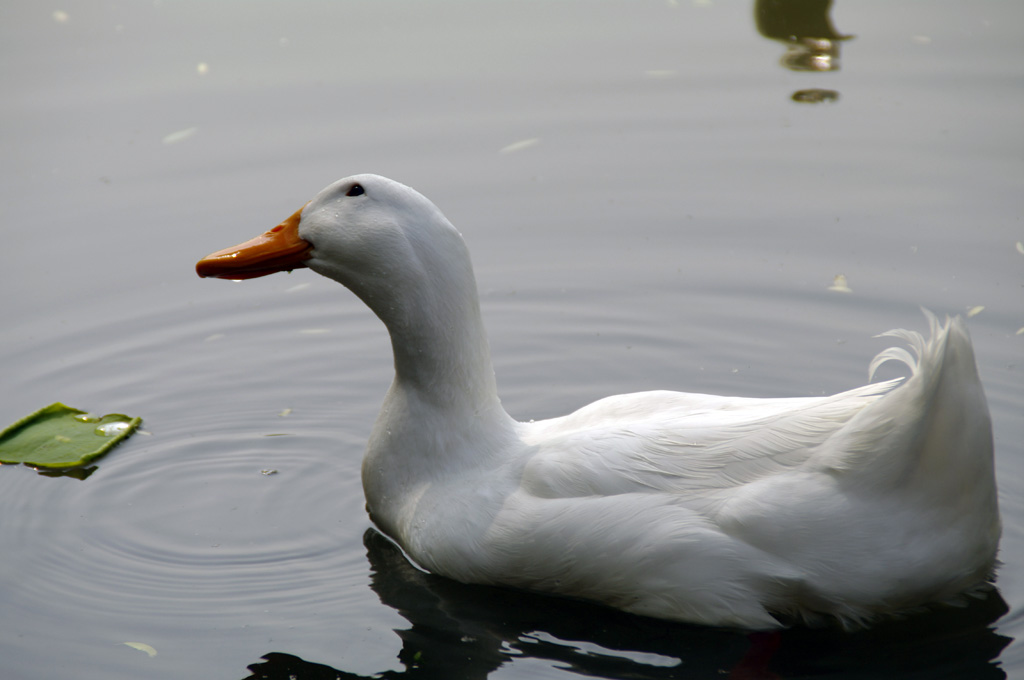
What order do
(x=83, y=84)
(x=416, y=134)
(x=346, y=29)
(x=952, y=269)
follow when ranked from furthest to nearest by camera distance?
1. (x=346, y=29)
2. (x=83, y=84)
3. (x=416, y=134)
4. (x=952, y=269)

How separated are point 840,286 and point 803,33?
4.48m

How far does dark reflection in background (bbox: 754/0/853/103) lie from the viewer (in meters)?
9.98

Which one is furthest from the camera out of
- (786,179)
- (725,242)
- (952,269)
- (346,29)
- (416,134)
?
(346,29)

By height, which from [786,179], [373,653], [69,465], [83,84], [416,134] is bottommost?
[373,653]

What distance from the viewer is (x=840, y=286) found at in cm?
686

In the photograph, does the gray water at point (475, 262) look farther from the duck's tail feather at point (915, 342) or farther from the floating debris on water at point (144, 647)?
the duck's tail feather at point (915, 342)

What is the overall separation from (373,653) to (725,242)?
4070 mm

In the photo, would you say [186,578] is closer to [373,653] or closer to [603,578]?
[373,653]

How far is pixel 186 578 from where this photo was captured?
4.78 meters

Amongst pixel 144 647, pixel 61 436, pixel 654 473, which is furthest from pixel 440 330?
pixel 61 436

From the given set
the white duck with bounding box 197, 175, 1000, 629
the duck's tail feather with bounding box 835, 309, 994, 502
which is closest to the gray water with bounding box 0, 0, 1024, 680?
the white duck with bounding box 197, 175, 1000, 629

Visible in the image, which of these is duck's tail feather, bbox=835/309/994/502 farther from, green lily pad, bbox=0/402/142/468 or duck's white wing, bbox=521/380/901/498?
green lily pad, bbox=0/402/142/468

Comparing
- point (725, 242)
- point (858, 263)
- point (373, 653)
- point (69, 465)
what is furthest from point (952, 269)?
point (69, 465)

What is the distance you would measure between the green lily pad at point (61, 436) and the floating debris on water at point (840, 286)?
13.2 ft
